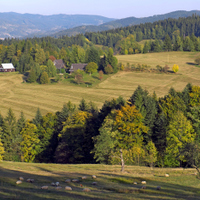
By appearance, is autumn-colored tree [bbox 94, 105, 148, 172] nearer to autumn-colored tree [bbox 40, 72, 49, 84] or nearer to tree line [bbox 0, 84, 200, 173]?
tree line [bbox 0, 84, 200, 173]

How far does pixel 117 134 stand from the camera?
4341 centimetres

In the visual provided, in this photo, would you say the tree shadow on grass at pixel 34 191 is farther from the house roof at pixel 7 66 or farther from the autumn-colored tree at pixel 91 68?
the house roof at pixel 7 66

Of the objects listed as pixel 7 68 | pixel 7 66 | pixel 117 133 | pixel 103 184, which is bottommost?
pixel 103 184

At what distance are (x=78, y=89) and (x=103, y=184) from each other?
249 ft

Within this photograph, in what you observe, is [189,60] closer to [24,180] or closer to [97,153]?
[97,153]

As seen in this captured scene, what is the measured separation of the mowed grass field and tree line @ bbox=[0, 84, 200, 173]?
19.5m

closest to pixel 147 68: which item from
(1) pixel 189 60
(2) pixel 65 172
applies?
(1) pixel 189 60

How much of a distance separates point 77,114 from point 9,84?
72180 millimetres

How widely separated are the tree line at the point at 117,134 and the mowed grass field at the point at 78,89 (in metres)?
19.5

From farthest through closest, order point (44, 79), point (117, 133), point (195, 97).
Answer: point (44, 79) → point (195, 97) → point (117, 133)

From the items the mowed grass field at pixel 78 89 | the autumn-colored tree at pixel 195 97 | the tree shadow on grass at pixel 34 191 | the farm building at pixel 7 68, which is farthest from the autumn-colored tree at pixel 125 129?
the farm building at pixel 7 68

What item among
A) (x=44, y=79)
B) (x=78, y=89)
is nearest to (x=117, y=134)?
(x=78, y=89)

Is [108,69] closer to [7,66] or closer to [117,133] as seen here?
[7,66]

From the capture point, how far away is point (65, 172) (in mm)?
32688
